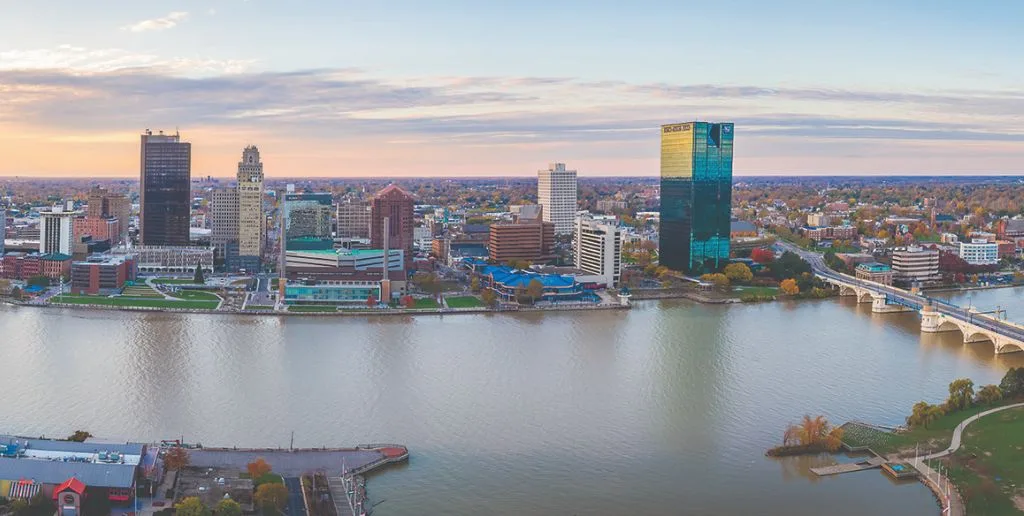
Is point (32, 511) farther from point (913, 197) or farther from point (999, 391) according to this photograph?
point (913, 197)

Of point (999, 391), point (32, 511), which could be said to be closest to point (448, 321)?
point (999, 391)

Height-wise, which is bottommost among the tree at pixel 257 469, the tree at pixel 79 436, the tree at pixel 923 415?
the tree at pixel 257 469

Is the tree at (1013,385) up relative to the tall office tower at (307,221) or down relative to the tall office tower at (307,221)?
down

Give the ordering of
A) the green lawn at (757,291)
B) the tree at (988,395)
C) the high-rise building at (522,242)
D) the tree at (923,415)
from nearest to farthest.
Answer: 1. the tree at (923,415)
2. the tree at (988,395)
3. the green lawn at (757,291)
4. the high-rise building at (522,242)

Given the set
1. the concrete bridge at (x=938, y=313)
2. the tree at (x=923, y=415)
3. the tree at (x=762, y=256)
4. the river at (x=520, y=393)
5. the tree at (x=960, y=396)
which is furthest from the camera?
the tree at (x=762, y=256)

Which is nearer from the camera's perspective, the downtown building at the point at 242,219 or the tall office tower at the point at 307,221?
A: the downtown building at the point at 242,219

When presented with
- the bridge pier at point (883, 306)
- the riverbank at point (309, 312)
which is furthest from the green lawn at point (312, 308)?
the bridge pier at point (883, 306)

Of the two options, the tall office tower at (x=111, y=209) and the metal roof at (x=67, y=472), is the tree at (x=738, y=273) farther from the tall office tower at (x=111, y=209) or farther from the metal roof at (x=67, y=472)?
the tall office tower at (x=111, y=209)

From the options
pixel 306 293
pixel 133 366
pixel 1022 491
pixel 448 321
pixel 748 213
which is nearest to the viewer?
pixel 1022 491
